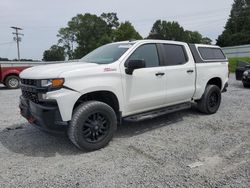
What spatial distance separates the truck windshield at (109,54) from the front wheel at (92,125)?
3.01 ft

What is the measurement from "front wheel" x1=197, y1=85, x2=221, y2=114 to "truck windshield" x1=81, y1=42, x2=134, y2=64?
2.57m

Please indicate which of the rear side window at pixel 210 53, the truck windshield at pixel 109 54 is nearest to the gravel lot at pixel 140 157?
the truck windshield at pixel 109 54

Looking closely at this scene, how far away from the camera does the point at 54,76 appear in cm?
391

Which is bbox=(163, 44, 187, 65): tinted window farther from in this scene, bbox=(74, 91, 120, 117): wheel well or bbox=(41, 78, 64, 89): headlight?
bbox=(41, 78, 64, 89): headlight

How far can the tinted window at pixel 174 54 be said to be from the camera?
18.1 feet

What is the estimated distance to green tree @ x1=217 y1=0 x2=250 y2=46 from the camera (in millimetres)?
53000

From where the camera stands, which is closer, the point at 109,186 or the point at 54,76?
the point at 109,186

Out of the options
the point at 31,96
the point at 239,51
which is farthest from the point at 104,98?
the point at 239,51

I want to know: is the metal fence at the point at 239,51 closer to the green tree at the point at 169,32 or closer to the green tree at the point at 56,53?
the green tree at the point at 169,32

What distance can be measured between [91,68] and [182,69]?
7.52ft

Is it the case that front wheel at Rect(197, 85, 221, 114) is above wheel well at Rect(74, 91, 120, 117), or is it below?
below

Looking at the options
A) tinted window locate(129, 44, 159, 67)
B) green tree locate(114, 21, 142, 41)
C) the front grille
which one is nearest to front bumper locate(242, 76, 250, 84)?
tinted window locate(129, 44, 159, 67)

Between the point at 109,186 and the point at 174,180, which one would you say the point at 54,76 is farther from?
the point at 174,180

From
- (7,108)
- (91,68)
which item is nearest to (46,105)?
(91,68)
